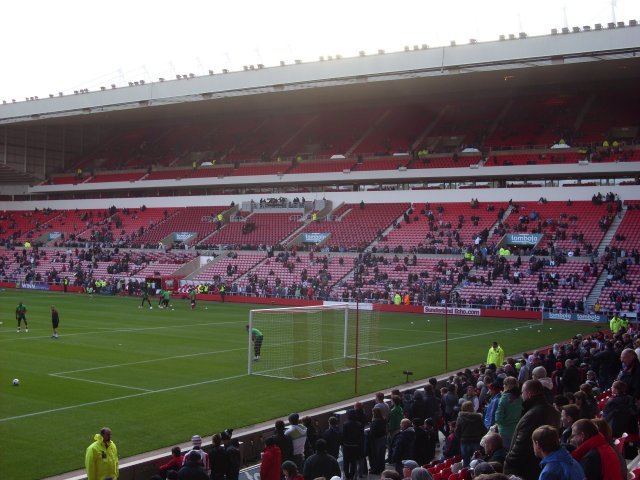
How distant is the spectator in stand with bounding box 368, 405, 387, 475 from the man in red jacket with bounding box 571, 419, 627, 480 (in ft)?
20.3

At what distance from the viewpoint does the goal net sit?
22.6m

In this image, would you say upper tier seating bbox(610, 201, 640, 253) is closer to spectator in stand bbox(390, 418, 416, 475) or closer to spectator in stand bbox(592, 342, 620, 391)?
spectator in stand bbox(592, 342, 620, 391)

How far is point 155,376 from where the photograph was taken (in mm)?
21031

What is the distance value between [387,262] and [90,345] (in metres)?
26.9

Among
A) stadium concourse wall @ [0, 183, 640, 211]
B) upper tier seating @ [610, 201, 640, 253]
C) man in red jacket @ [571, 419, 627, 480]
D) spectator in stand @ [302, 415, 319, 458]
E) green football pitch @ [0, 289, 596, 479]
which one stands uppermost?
stadium concourse wall @ [0, 183, 640, 211]

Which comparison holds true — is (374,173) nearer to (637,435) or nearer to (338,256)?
(338,256)

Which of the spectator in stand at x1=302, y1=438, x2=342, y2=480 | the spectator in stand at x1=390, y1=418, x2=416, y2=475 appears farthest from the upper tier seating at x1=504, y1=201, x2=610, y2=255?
the spectator in stand at x1=302, y1=438, x2=342, y2=480

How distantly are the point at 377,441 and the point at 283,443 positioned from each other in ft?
7.12

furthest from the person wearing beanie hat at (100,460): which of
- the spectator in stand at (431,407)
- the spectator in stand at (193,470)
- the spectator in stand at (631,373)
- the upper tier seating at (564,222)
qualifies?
the upper tier seating at (564,222)

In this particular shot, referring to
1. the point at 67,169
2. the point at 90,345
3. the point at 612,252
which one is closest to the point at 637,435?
the point at 90,345

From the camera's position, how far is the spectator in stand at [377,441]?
1207cm

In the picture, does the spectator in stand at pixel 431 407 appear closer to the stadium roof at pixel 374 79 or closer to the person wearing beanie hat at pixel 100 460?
the person wearing beanie hat at pixel 100 460

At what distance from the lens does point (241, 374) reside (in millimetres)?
21844

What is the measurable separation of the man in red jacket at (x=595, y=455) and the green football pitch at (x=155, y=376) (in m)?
9.47
